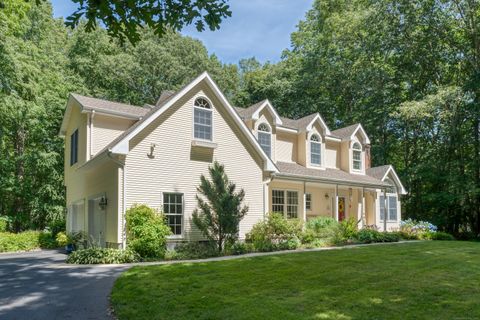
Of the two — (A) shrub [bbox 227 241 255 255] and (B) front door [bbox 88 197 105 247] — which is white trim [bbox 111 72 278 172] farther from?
(A) shrub [bbox 227 241 255 255]

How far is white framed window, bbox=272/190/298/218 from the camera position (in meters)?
21.9

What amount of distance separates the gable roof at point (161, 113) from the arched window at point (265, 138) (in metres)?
3.07

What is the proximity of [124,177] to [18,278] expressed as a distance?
16.8 feet

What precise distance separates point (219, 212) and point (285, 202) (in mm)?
7613

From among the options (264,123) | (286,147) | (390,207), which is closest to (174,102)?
(264,123)

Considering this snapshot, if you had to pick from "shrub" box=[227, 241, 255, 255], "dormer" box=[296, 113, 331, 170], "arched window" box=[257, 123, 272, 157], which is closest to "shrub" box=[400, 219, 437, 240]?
"dormer" box=[296, 113, 331, 170]

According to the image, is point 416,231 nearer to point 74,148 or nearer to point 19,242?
point 74,148

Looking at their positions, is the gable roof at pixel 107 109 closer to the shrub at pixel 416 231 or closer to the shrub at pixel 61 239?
the shrub at pixel 61 239

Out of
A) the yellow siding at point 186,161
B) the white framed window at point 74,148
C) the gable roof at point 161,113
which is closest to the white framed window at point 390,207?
the gable roof at point 161,113

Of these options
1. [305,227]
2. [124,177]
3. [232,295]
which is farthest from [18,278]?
[305,227]

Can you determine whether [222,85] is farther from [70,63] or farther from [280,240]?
Answer: [280,240]

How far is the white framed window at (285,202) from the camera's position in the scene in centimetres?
2194

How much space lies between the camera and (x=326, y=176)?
2264 cm

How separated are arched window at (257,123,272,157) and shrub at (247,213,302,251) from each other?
5134 millimetres
